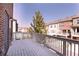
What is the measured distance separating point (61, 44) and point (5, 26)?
961 mm

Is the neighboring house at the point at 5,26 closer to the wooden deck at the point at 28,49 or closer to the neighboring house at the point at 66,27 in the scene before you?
the wooden deck at the point at 28,49

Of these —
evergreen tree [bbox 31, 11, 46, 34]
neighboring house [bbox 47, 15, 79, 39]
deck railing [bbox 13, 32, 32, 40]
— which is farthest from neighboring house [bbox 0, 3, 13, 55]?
neighboring house [bbox 47, 15, 79, 39]

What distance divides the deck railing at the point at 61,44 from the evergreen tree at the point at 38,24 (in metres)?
0.08

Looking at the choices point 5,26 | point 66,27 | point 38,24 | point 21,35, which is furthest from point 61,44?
point 5,26

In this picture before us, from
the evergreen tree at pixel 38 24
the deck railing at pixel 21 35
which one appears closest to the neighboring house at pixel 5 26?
the deck railing at pixel 21 35

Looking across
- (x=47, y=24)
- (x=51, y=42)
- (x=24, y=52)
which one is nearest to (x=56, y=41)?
(x=51, y=42)

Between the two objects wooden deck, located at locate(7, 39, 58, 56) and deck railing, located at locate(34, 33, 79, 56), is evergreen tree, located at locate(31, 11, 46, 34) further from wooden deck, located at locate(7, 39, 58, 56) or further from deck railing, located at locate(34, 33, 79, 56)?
wooden deck, located at locate(7, 39, 58, 56)

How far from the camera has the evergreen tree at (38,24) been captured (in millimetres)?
3654

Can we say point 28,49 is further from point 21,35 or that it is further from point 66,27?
point 66,27

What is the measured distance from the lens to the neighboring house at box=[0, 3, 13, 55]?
354 centimetres

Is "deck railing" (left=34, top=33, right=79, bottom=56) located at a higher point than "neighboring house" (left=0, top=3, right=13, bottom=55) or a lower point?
lower

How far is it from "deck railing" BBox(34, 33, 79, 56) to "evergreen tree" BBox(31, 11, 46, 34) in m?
0.08

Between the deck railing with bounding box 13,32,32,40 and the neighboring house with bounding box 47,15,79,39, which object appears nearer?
the neighboring house with bounding box 47,15,79,39

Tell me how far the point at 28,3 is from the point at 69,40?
88 cm
